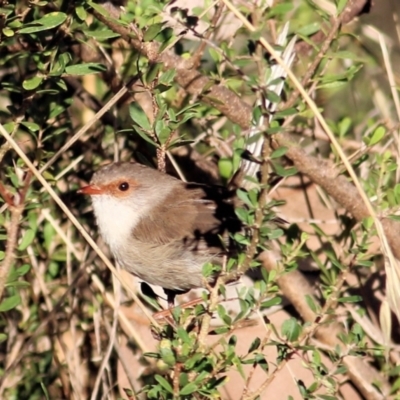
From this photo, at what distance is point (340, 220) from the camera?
4.66 m

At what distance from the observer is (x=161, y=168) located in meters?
3.81

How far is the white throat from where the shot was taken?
4359 mm

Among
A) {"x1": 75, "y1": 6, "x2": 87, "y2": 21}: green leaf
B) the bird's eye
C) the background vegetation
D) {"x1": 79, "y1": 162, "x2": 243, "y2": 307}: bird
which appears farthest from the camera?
the bird's eye

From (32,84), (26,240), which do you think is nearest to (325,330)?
(26,240)

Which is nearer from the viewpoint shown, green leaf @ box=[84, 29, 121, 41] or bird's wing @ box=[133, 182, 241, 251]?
green leaf @ box=[84, 29, 121, 41]

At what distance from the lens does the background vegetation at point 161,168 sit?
3.60m

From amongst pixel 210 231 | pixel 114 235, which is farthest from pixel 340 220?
pixel 114 235

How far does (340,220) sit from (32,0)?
6.79 feet

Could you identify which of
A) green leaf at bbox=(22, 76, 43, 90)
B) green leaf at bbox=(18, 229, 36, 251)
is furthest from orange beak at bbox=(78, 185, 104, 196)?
green leaf at bbox=(22, 76, 43, 90)

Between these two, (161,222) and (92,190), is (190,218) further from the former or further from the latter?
(92,190)

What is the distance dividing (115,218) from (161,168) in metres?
0.75

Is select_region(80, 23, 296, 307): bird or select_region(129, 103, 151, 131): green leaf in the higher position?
select_region(129, 103, 151, 131): green leaf

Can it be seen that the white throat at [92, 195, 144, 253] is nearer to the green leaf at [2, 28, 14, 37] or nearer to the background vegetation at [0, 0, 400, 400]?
the background vegetation at [0, 0, 400, 400]

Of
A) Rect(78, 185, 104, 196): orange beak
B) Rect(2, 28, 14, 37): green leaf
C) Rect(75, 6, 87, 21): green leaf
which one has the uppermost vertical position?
Rect(75, 6, 87, 21): green leaf
